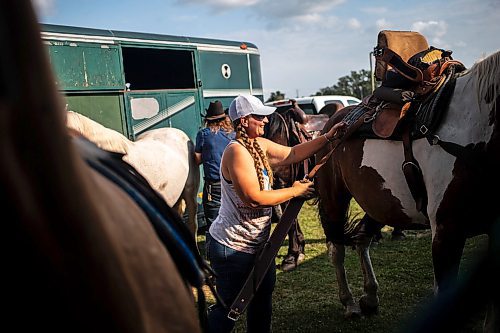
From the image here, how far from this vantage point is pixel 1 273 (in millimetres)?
673

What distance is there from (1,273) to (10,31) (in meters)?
0.34

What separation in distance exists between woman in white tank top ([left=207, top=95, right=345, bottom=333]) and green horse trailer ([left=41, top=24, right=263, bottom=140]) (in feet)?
10.3

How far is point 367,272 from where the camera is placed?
3994mm

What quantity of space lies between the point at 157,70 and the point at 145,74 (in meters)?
0.25

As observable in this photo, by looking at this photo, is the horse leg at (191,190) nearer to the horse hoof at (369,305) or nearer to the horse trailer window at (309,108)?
the horse hoof at (369,305)

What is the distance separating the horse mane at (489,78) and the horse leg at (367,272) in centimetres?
163

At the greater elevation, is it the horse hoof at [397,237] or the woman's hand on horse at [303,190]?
the woman's hand on horse at [303,190]

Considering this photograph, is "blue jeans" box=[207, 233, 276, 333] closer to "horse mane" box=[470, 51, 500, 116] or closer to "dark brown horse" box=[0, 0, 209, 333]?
"horse mane" box=[470, 51, 500, 116]

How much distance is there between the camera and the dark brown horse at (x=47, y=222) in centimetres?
60

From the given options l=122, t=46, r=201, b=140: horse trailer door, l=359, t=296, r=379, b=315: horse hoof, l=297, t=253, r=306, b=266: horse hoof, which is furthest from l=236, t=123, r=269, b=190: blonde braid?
l=122, t=46, r=201, b=140: horse trailer door

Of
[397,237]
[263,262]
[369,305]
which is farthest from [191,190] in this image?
[263,262]

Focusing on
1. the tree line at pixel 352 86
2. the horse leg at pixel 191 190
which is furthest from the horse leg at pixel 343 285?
the tree line at pixel 352 86

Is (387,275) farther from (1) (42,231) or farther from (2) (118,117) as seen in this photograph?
(1) (42,231)

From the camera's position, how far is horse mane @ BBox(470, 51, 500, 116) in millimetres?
2604
